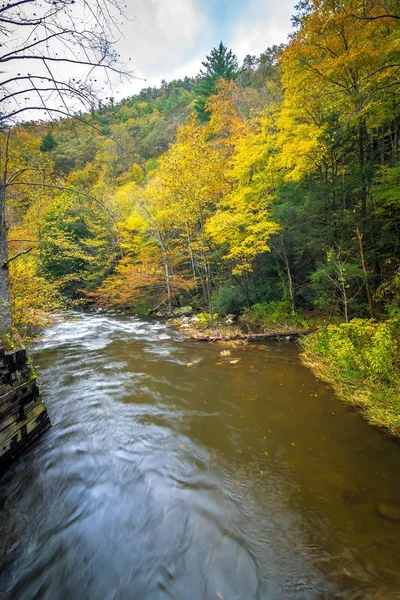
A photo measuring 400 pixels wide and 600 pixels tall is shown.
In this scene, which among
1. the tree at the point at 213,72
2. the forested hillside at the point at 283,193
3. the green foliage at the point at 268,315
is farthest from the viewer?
the tree at the point at 213,72

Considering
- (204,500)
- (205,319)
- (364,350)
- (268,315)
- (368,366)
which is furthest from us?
(205,319)

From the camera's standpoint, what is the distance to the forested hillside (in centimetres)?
636

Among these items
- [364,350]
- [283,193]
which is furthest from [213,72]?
[364,350]

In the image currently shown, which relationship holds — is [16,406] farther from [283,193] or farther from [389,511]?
[283,193]

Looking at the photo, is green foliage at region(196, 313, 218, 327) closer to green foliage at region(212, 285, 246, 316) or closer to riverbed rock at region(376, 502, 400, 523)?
green foliage at region(212, 285, 246, 316)

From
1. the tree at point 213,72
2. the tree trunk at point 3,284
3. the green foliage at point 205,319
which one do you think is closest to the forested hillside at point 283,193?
the tree trunk at point 3,284

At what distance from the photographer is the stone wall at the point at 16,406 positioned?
11.5 feet

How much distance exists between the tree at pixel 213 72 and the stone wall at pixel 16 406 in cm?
2706

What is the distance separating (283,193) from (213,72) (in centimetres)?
2364

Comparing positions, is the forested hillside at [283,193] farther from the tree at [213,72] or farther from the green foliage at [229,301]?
the tree at [213,72]

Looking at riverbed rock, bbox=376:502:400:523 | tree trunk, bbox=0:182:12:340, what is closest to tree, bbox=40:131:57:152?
tree trunk, bbox=0:182:12:340

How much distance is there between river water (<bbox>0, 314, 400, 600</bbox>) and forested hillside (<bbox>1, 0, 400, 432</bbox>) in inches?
108

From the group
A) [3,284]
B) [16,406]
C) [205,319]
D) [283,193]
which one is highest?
[283,193]

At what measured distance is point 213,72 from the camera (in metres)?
25.1
